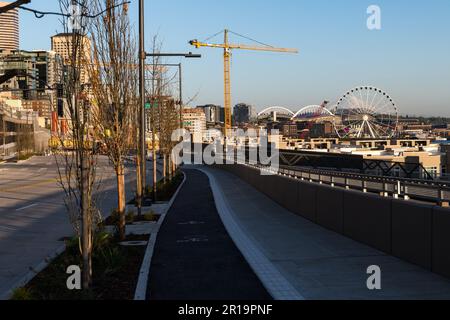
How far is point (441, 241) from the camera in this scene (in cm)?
908

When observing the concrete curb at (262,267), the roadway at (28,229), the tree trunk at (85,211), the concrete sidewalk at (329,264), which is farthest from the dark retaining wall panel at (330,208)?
the tree trunk at (85,211)

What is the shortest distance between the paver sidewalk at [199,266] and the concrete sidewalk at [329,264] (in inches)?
27.4

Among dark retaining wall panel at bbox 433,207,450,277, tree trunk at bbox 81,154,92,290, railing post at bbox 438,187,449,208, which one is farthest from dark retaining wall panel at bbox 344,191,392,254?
tree trunk at bbox 81,154,92,290

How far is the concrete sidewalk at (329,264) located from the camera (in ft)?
27.5

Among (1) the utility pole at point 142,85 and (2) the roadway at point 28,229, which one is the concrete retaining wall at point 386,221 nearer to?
(1) the utility pole at point 142,85

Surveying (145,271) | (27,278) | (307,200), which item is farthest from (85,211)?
(307,200)

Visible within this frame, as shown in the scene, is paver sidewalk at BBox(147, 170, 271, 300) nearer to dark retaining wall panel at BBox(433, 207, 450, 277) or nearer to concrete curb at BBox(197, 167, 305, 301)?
concrete curb at BBox(197, 167, 305, 301)

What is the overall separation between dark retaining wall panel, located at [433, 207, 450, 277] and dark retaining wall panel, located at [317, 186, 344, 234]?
15.7 feet

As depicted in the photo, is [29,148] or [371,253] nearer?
[371,253]

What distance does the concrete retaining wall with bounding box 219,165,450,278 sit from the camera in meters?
9.25

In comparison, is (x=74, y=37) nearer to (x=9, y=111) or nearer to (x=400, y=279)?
(x=400, y=279)

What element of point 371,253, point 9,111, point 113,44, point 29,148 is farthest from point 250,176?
point 9,111
